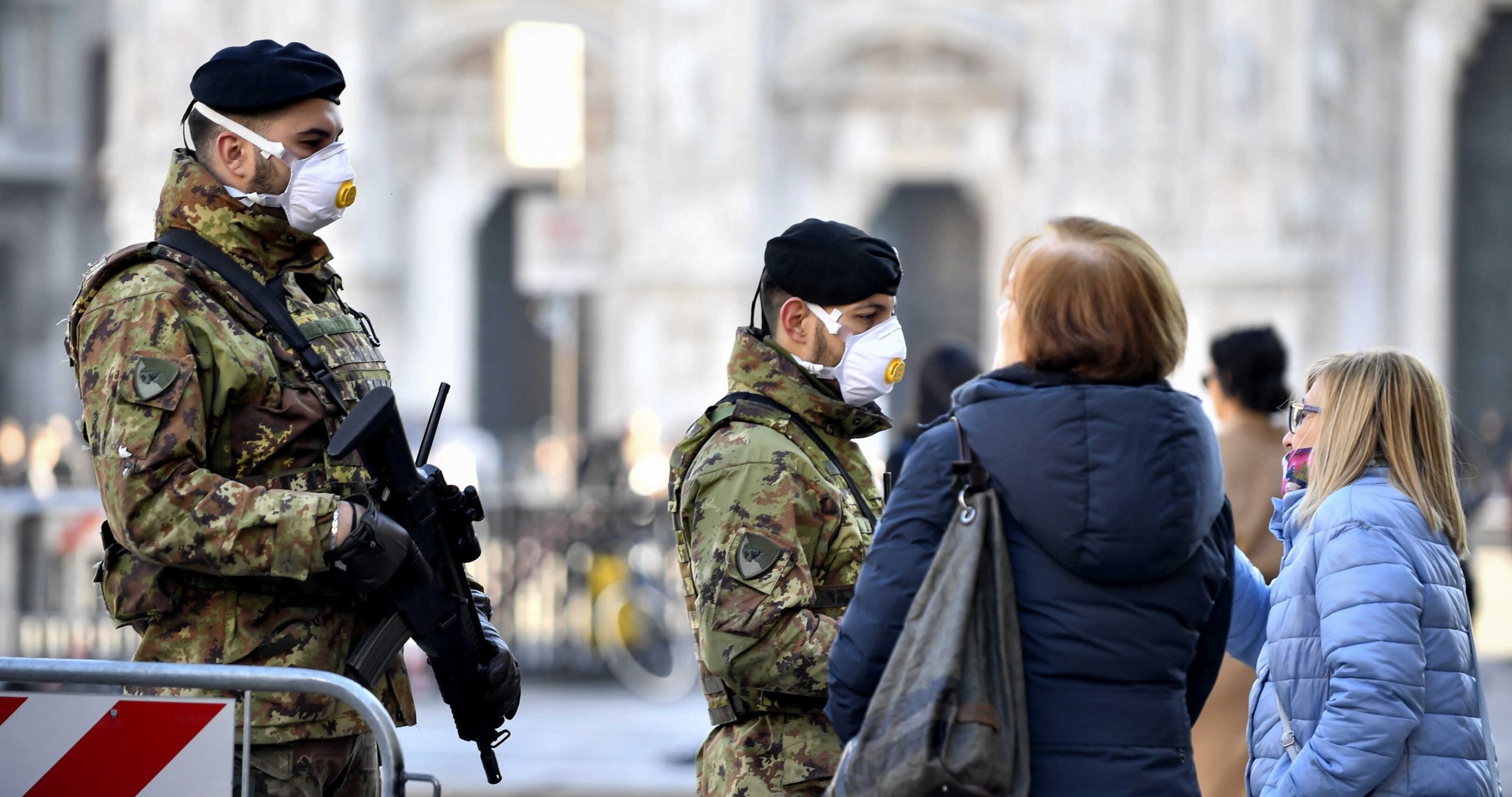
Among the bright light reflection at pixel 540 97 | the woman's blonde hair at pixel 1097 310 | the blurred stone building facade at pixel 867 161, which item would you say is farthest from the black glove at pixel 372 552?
the blurred stone building facade at pixel 867 161

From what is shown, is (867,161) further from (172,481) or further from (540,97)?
(172,481)

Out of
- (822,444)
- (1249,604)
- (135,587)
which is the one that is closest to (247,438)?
(135,587)

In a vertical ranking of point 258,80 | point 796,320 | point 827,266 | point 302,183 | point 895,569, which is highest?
point 258,80

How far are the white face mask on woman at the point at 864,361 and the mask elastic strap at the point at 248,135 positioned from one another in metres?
1.01

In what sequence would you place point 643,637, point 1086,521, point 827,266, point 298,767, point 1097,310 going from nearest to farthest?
point 1086,521 < point 1097,310 < point 298,767 < point 827,266 < point 643,637

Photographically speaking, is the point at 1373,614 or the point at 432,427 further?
the point at 432,427

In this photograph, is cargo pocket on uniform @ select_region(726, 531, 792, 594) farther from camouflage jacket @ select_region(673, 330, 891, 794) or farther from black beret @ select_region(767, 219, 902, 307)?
black beret @ select_region(767, 219, 902, 307)

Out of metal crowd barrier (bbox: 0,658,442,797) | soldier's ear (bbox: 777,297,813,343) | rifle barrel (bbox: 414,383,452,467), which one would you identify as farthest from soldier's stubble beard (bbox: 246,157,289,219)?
soldier's ear (bbox: 777,297,813,343)

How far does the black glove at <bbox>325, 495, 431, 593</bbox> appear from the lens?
3031 mm

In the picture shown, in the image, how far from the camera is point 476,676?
10.8ft

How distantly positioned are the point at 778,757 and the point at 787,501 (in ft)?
1.54

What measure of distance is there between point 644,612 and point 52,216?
713 inches

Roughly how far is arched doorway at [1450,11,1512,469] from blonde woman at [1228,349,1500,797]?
57.5 ft

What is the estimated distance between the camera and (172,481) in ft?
10.1
